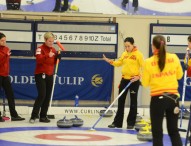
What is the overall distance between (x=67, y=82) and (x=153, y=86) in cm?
704

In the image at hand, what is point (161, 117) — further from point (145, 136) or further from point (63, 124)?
point (63, 124)

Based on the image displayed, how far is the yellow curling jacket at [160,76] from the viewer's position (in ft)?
18.7

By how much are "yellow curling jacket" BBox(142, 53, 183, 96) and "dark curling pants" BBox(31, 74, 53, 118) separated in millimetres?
4222

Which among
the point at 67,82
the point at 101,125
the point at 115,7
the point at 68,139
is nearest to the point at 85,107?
the point at 67,82

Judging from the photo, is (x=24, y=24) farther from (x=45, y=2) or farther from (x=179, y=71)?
(x=179, y=71)

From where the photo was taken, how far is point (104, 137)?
26.7 ft

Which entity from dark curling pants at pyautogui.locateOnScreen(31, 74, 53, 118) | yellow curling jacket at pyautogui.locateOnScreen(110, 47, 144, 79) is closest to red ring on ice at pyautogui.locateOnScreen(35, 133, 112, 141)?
yellow curling jacket at pyautogui.locateOnScreen(110, 47, 144, 79)

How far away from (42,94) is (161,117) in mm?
4470

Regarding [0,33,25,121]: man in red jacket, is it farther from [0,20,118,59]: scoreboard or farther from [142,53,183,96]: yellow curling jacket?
[142,53,183,96]: yellow curling jacket

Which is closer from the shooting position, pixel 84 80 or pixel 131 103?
pixel 131 103

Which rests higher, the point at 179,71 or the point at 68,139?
the point at 179,71

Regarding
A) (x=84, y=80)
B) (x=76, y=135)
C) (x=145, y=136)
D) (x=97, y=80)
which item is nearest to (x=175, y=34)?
(x=97, y=80)

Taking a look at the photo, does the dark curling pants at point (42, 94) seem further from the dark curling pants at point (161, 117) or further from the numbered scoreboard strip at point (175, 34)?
the dark curling pants at point (161, 117)

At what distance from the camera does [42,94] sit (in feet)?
31.9
